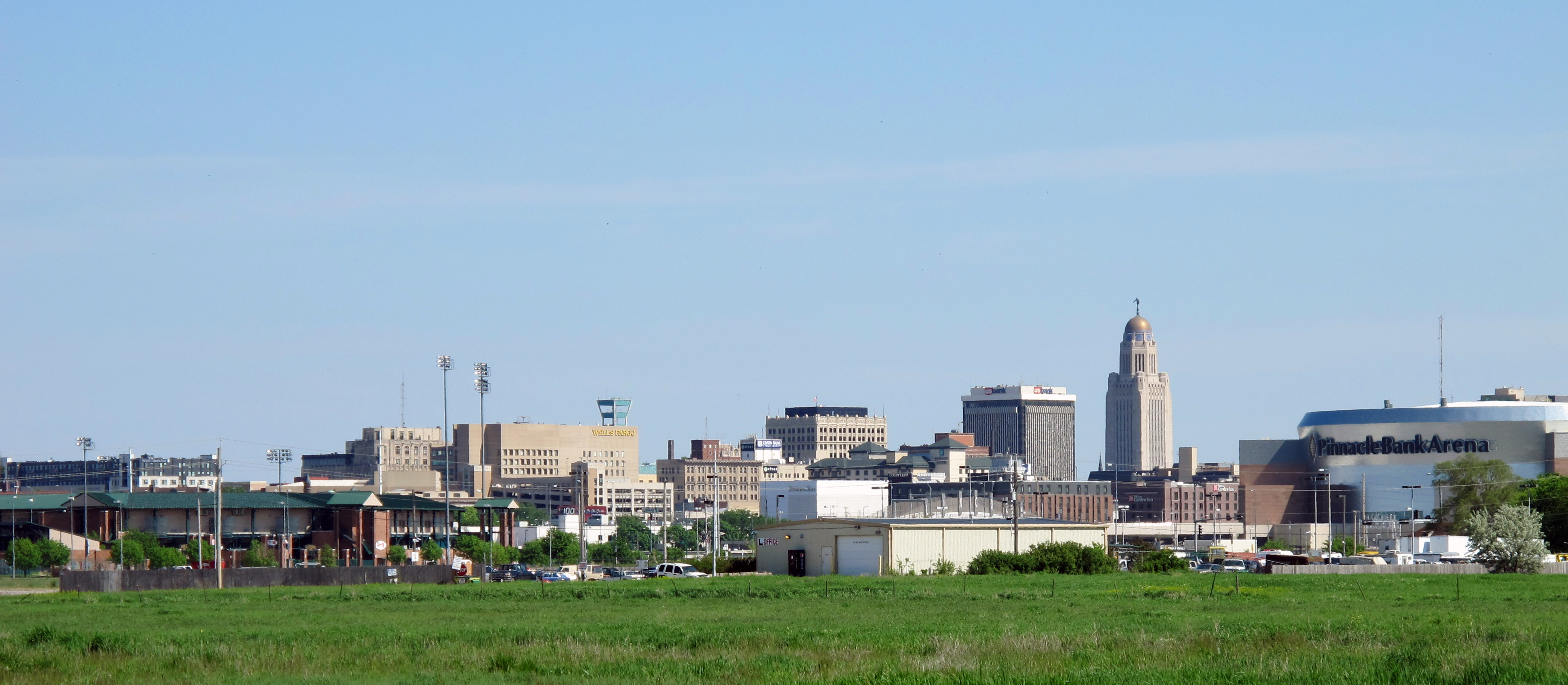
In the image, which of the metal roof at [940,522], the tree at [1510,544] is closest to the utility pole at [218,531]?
the metal roof at [940,522]

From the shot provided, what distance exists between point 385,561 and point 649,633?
120 m

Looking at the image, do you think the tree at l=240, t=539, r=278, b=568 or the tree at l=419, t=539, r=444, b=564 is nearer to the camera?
the tree at l=240, t=539, r=278, b=568

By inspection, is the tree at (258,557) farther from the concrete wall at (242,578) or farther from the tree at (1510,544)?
the tree at (1510,544)

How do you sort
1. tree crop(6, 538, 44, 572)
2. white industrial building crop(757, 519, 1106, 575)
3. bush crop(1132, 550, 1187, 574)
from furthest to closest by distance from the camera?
1. tree crop(6, 538, 44, 572)
2. white industrial building crop(757, 519, 1106, 575)
3. bush crop(1132, 550, 1187, 574)

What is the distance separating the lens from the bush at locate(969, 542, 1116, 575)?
330 feet

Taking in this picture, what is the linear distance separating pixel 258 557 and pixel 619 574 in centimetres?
4213

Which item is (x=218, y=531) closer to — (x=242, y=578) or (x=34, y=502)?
(x=242, y=578)

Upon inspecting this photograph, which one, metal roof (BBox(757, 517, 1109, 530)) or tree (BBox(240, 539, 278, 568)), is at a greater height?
metal roof (BBox(757, 517, 1109, 530))

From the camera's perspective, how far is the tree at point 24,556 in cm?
14650

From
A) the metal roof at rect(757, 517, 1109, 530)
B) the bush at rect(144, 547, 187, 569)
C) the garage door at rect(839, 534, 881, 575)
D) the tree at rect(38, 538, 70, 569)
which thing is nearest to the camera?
the garage door at rect(839, 534, 881, 575)

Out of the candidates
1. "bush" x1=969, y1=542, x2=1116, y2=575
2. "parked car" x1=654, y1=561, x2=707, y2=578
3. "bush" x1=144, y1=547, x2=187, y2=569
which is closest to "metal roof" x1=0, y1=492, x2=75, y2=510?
"bush" x1=144, y1=547, x2=187, y2=569

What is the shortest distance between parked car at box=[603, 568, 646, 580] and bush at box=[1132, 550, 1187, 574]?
31882 mm

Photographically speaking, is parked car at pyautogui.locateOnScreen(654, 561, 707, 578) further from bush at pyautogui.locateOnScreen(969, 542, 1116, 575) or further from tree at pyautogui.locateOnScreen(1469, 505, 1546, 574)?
tree at pyautogui.locateOnScreen(1469, 505, 1546, 574)

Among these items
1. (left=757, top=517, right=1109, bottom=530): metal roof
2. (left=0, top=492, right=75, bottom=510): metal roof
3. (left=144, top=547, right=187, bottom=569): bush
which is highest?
(left=757, top=517, right=1109, bottom=530): metal roof
